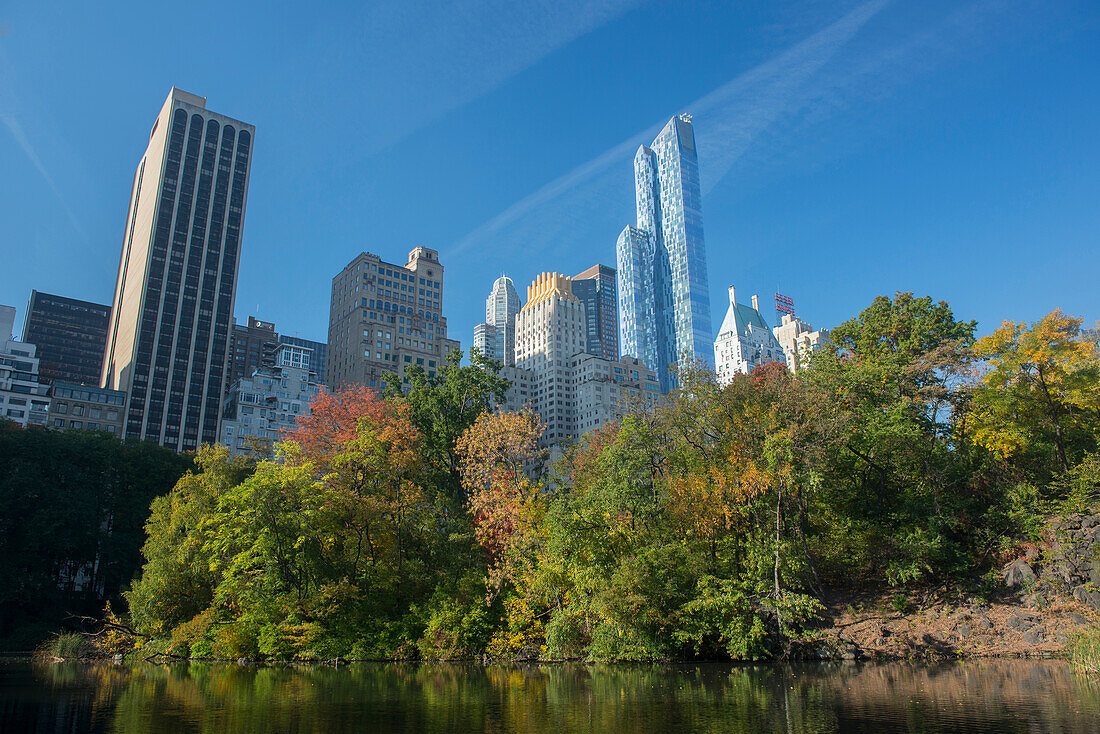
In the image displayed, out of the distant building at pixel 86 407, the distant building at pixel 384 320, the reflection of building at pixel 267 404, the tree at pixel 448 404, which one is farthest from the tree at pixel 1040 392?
the distant building at pixel 86 407

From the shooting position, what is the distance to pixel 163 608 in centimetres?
4025

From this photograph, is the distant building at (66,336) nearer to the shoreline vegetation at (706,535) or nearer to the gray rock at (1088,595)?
the shoreline vegetation at (706,535)

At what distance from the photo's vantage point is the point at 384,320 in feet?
475

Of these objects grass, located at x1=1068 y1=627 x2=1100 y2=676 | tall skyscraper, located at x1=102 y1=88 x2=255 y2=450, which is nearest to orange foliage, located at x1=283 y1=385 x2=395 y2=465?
grass, located at x1=1068 y1=627 x2=1100 y2=676

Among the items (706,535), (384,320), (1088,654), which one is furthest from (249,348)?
(1088,654)

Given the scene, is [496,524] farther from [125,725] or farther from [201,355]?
[201,355]

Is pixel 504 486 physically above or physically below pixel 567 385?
below

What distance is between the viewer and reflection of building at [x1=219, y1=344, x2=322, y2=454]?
123562mm

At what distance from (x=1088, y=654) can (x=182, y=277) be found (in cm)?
15290

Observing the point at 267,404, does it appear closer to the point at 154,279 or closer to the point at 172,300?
the point at 172,300

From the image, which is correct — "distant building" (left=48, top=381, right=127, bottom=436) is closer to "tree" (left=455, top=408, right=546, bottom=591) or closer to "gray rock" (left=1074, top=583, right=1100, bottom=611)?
"tree" (left=455, top=408, right=546, bottom=591)

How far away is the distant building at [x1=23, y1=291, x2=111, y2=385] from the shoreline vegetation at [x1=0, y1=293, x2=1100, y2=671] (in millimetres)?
177223

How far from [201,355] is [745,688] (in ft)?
461

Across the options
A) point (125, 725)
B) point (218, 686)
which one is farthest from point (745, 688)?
point (218, 686)
